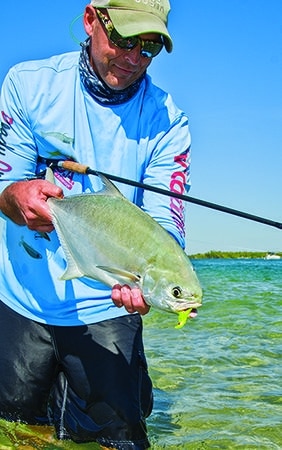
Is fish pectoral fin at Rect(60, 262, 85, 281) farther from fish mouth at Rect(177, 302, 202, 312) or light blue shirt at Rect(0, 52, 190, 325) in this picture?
fish mouth at Rect(177, 302, 202, 312)

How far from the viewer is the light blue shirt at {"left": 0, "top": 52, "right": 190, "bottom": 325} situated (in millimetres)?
4023

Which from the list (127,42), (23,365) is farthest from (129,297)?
(127,42)

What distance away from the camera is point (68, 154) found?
159 inches

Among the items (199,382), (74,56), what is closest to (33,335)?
(74,56)

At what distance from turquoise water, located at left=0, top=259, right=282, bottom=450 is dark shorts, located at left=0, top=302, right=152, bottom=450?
170 mm

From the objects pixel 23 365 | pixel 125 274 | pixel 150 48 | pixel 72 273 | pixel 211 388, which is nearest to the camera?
pixel 125 274

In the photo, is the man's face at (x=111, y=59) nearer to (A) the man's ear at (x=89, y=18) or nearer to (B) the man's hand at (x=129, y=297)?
(A) the man's ear at (x=89, y=18)

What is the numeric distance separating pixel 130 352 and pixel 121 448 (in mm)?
558

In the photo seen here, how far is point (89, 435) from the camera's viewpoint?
4184 mm

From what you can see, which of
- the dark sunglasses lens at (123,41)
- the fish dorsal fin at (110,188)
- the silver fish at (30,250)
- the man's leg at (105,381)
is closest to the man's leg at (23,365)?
the man's leg at (105,381)

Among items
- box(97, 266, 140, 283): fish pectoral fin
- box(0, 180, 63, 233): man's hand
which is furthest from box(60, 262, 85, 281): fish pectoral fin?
box(97, 266, 140, 283): fish pectoral fin

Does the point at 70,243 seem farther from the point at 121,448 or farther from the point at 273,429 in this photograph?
the point at 273,429

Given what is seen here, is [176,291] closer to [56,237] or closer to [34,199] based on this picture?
[34,199]

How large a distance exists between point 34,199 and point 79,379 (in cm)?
126
